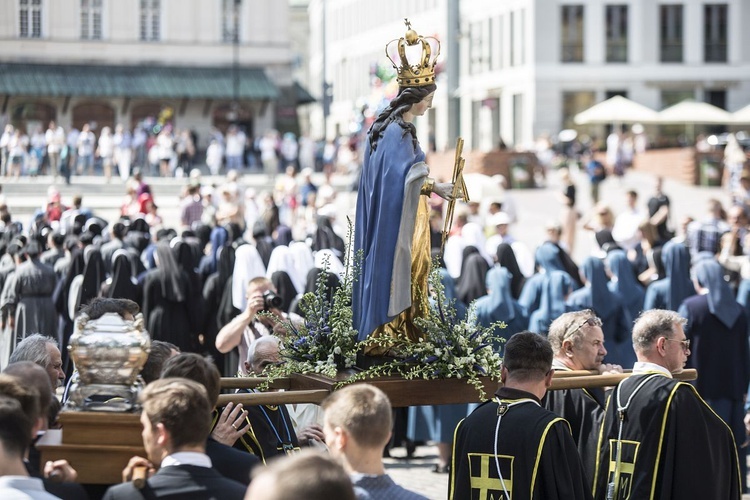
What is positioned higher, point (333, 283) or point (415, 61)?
point (415, 61)

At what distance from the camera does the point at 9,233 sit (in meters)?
18.1

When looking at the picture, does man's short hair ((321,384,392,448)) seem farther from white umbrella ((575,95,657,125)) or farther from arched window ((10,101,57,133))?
arched window ((10,101,57,133))

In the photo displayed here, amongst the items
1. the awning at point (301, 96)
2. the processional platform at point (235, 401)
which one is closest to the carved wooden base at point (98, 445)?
the processional platform at point (235, 401)

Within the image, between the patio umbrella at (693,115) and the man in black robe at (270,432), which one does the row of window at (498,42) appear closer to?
the patio umbrella at (693,115)

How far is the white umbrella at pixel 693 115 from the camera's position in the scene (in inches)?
2018

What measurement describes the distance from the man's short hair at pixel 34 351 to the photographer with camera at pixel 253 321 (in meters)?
2.13

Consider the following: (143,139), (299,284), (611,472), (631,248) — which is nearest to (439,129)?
(143,139)

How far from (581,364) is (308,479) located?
13.6 ft

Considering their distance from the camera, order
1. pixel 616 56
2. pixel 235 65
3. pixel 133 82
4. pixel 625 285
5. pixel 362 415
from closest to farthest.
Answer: pixel 362 415, pixel 625 285, pixel 133 82, pixel 235 65, pixel 616 56

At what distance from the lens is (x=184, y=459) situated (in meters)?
4.85

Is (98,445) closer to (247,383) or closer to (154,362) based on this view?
(154,362)

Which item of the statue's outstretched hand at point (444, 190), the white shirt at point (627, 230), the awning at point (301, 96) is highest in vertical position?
the awning at point (301, 96)

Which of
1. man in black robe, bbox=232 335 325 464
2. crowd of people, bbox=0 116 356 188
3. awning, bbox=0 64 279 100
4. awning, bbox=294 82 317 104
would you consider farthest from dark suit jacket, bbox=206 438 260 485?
awning, bbox=294 82 317 104

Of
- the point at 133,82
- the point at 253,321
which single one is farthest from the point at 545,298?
the point at 133,82
